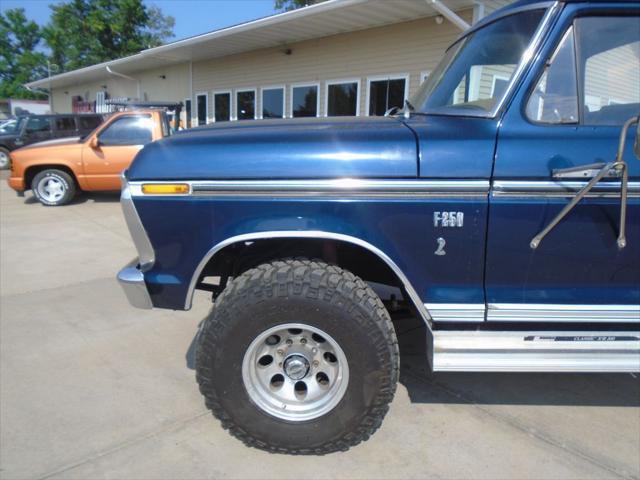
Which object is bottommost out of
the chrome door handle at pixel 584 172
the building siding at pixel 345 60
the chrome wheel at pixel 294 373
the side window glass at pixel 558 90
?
the chrome wheel at pixel 294 373

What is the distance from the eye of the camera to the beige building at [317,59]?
927 cm

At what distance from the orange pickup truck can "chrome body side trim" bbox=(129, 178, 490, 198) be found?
780 cm

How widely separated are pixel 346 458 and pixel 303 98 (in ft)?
37.6

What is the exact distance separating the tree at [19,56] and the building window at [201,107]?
59.9 meters

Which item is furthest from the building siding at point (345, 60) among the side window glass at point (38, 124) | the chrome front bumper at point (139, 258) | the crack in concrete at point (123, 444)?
the crack in concrete at point (123, 444)

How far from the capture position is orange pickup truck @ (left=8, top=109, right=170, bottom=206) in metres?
9.22

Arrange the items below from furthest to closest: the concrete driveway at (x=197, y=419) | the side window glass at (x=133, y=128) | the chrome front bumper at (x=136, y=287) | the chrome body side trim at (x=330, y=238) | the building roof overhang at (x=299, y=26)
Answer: the side window glass at (x=133, y=128), the building roof overhang at (x=299, y=26), the chrome front bumper at (x=136, y=287), the concrete driveway at (x=197, y=419), the chrome body side trim at (x=330, y=238)

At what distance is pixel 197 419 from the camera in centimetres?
273

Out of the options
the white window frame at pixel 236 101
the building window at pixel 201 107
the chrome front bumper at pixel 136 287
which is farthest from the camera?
the building window at pixel 201 107

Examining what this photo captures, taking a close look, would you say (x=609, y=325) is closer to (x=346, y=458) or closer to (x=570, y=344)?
(x=570, y=344)

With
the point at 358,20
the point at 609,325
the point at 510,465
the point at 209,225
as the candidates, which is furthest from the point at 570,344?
the point at 358,20

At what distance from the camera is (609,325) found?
92.3 inches

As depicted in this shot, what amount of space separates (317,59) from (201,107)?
642 cm

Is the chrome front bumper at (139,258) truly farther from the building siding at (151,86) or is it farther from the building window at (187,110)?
the building siding at (151,86)
